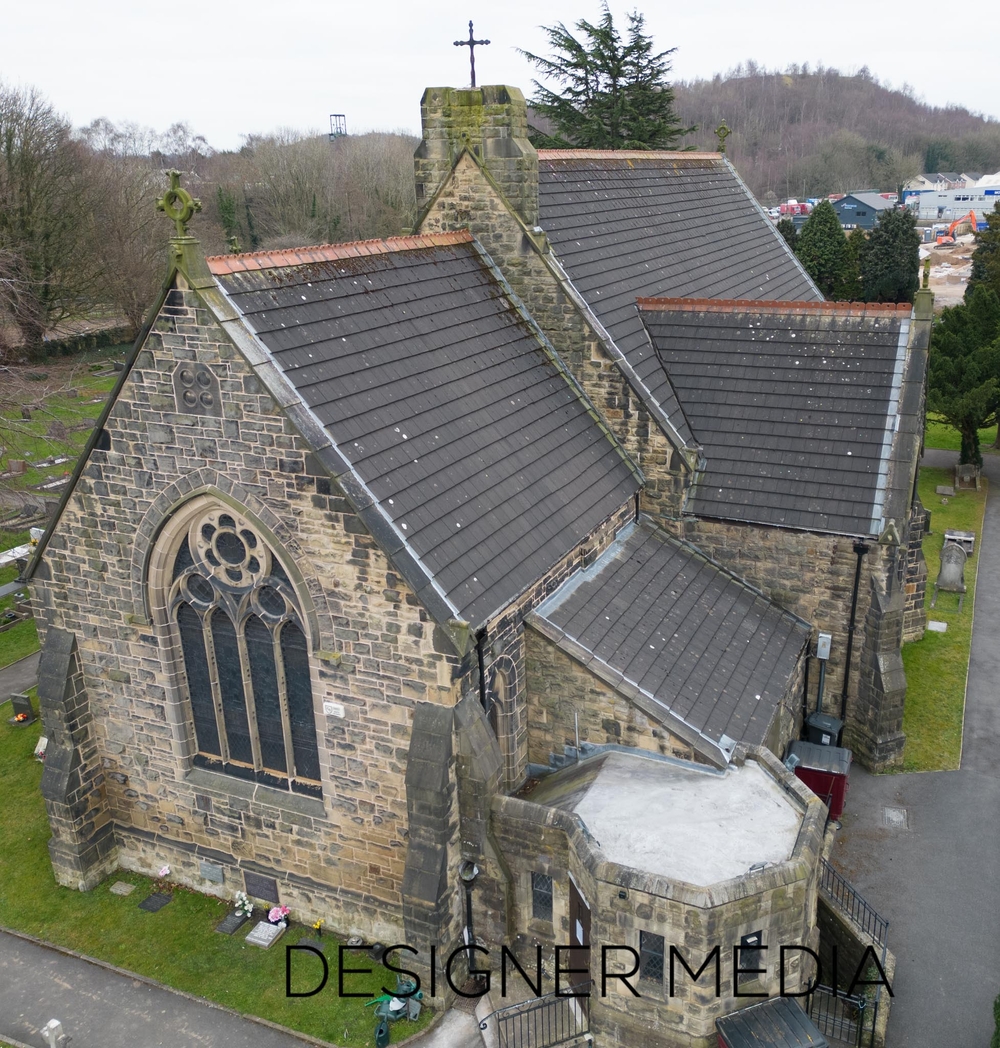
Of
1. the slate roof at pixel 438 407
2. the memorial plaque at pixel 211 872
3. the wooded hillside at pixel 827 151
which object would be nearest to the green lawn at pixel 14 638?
the memorial plaque at pixel 211 872

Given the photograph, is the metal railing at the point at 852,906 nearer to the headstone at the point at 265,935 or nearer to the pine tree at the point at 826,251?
the headstone at the point at 265,935

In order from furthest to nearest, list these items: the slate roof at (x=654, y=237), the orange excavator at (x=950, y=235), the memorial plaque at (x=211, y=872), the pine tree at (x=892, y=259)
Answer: the orange excavator at (x=950, y=235), the pine tree at (x=892, y=259), the slate roof at (x=654, y=237), the memorial plaque at (x=211, y=872)

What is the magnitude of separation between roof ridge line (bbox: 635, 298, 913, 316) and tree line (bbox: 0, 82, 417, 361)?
18.1 meters

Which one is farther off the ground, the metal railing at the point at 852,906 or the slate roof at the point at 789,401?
the slate roof at the point at 789,401

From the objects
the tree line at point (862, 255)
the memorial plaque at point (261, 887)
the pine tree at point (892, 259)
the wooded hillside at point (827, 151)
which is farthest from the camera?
the wooded hillside at point (827, 151)

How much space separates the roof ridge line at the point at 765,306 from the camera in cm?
1766

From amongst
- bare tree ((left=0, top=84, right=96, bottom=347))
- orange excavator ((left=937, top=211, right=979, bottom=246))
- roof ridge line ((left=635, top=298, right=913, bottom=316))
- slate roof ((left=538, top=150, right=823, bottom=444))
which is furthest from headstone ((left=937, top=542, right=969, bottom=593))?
orange excavator ((left=937, top=211, right=979, bottom=246))

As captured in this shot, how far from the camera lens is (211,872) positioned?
557 inches

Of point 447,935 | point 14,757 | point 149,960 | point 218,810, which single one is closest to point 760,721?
point 447,935

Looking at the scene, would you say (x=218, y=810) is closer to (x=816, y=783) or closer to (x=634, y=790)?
(x=634, y=790)

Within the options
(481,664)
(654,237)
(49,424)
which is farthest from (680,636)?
(49,424)

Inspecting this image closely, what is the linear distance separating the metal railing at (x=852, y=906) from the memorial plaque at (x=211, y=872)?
900 cm

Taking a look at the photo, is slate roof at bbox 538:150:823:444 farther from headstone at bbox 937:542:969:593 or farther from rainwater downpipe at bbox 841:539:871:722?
headstone at bbox 937:542:969:593

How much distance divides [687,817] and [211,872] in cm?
762
